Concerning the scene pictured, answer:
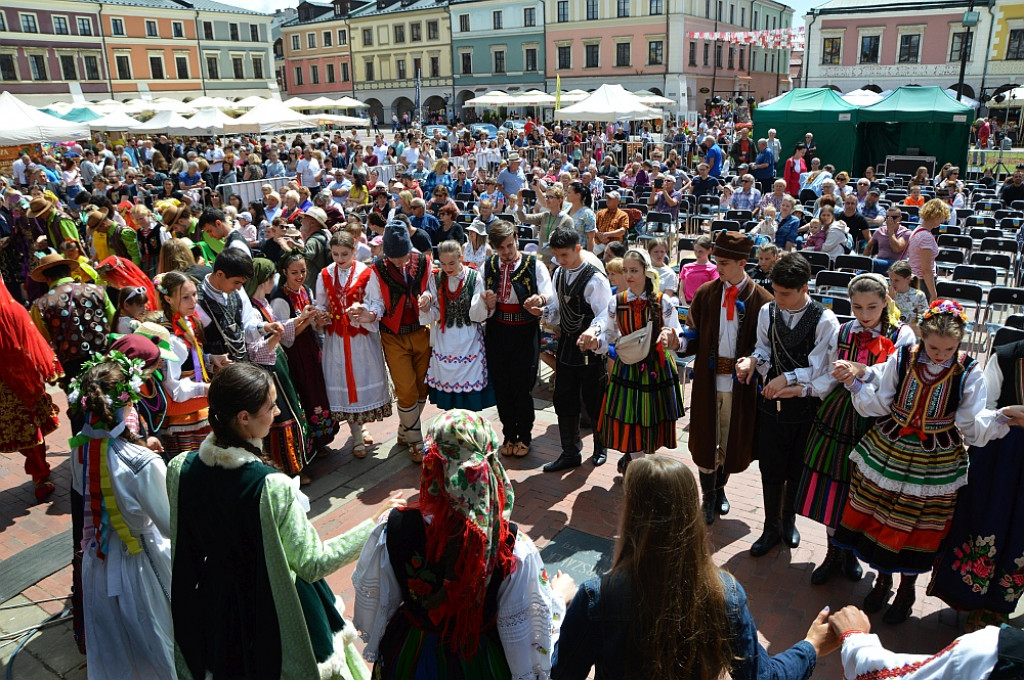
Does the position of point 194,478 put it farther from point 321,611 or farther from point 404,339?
point 404,339

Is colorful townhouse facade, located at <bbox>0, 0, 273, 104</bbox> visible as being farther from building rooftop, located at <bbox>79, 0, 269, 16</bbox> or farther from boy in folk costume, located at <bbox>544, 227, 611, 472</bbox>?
boy in folk costume, located at <bbox>544, 227, 611, 472</bbox>

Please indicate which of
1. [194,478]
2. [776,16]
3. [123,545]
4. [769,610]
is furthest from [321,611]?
[776,16]

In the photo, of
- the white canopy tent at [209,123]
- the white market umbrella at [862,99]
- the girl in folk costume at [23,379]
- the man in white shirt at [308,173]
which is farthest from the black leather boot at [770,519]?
the white market umbrella at [862,99]

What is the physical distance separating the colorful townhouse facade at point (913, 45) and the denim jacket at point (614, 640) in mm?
46579

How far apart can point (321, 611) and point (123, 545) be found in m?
1.13

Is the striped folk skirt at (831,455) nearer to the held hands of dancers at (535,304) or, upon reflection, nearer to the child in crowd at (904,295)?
the held hands of dancers at (535,304)

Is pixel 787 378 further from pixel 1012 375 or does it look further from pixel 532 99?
pixel 532 99

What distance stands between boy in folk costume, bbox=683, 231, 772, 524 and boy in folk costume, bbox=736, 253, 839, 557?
0.41 feet

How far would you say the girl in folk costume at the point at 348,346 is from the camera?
18.9 ft

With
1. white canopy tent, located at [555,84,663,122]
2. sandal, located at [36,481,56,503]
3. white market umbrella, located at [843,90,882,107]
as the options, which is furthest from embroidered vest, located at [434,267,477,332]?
white market umbrella, located at [843,90,882,107]

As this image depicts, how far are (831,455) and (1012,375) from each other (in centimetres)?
99

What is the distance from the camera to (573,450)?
592cm

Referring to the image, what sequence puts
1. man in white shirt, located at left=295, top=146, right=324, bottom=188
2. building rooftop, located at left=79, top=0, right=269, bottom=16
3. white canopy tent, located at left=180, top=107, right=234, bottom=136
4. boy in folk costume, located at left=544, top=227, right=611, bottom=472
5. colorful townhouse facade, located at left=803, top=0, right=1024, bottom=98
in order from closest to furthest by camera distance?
1. boy in folk costume, located at left=544, top=227, right=611, bottom=472
2. man in white shirt, located at left=295, top=146, right=324, bottom=188
3. white canopy tent, located at left=180, top=107, right=234, bottom=136
4. colorful townhouse facade, located at left=803, top=0, right=1024, bottom=98
5. building rooftop, located at left=79, top=0, right=269, bottom=16

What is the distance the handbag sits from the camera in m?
5.05
